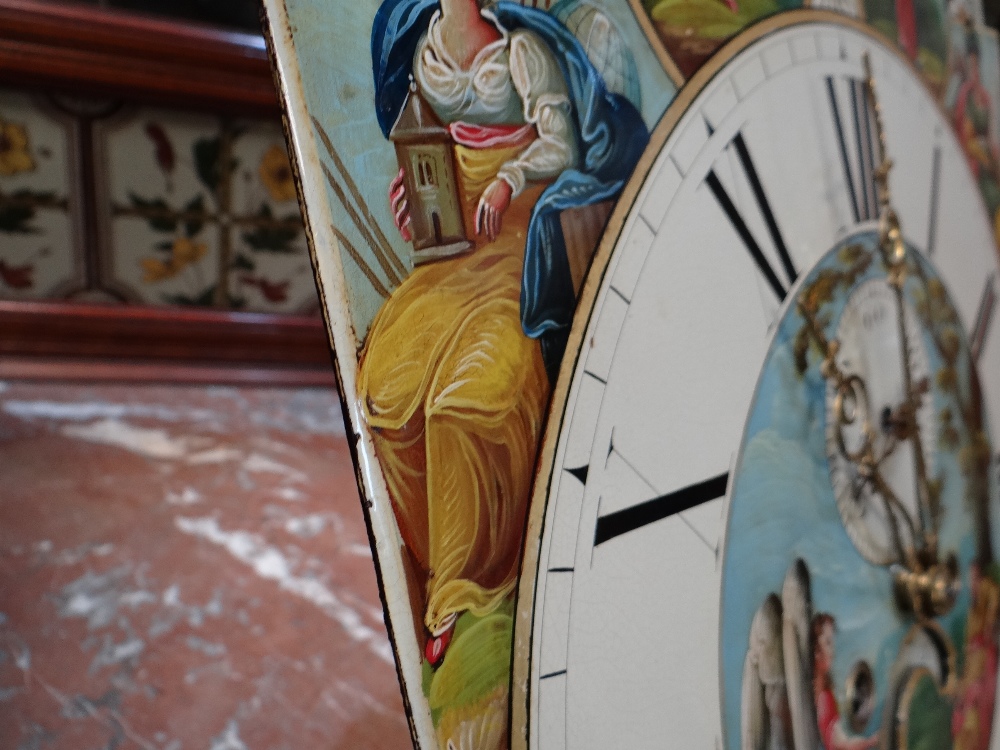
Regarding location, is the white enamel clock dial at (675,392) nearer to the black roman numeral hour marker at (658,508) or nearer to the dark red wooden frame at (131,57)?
the black roman numeral hour marker at (658,508)

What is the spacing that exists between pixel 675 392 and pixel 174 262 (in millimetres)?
869

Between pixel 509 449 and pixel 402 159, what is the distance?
0.11 m

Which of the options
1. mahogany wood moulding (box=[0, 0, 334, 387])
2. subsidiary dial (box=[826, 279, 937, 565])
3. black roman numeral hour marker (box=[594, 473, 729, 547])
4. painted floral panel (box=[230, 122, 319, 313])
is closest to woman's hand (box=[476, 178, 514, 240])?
black roman numeral hour marker (box=[594, 473, 729, 547])

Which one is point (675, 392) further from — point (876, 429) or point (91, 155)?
point (91, 155)

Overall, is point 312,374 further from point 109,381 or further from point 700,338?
point 700,338

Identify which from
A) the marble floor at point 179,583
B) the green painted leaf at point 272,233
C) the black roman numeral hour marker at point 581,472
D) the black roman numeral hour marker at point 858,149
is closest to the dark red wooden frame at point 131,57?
the green painted leaf at point 272,233

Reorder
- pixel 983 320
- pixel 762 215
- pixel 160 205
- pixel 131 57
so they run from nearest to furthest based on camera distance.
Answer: pixel 762 215
pixel 983 320
pixel 131 57
pixel 160 205

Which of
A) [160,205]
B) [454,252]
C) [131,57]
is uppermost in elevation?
[131,57]

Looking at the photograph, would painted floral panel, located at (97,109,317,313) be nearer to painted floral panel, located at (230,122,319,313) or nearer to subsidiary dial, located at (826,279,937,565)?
painted floral panel, located at (230,122,319,313)

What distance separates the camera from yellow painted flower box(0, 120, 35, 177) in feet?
3.19

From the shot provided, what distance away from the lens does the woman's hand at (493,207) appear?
0.32 meters

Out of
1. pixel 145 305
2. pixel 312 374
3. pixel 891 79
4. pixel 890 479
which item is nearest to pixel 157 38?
pixel 145 305

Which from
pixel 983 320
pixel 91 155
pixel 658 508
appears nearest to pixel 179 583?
pixel 658 508

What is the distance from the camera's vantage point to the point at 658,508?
37 cm
